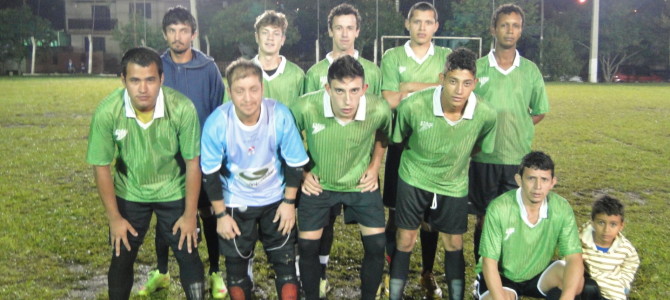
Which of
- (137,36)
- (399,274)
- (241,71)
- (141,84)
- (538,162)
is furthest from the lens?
(137,36)

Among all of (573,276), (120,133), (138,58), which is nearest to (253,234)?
(120,133)

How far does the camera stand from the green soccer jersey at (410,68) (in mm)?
4445

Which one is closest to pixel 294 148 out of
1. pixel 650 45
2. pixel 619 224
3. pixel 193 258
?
pixel 193 258

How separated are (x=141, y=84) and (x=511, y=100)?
102 inches

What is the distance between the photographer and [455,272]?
150 inches

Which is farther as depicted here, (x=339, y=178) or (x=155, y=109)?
(x=339, y=178)

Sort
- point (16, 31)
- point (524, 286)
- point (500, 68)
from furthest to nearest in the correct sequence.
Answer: point (16, 31)
point (500, 68)
point (524, 286)

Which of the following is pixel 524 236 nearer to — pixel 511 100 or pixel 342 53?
pixel 511 100

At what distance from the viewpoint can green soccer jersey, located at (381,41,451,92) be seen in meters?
4.45

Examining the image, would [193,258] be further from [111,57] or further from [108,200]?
[111,57]

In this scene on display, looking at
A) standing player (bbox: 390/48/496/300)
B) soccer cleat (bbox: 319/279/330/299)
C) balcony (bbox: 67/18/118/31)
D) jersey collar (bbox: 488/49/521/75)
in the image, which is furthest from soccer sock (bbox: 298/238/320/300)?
balcony (bbox: 67/18/118/31)

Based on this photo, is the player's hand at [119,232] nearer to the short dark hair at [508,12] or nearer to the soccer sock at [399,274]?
the soccer sock at [399,274]

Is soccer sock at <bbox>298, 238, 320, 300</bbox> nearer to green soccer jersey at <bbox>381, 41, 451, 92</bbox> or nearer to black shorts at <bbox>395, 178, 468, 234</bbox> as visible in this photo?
black shorts at <bbox>395, 178, 468, 234</bbox>

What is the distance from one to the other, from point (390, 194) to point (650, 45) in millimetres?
43536
